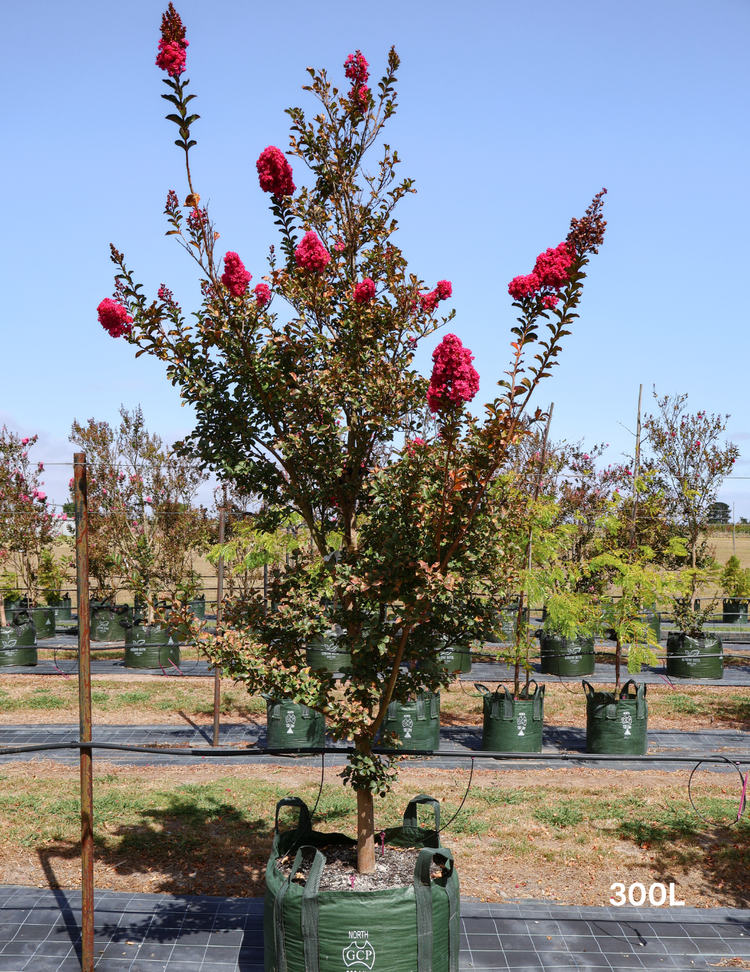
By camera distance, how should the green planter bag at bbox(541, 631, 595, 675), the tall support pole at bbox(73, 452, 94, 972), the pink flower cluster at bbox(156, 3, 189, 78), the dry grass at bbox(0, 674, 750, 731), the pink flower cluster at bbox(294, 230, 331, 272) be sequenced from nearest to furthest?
1. the pink flower cluster at bbox(156, 3, 189, 78)
2. the pink flower cluster at bbox(294, 230, 331, 272)
3. the tall support pole at bbox(73, 452, 94, 972)
4. the dry grass at bbox(0, 674, 750, 731)
5. the green planter bag at bbox(541, 631, 595, 675)

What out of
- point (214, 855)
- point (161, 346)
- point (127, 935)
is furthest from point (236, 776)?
point (161, 346)

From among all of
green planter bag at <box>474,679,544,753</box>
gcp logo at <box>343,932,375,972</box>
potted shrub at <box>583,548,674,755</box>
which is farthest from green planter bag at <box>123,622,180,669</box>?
gcp logo at <box>343,932,375,972</box>

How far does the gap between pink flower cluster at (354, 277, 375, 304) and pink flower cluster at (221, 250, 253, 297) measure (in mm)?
658

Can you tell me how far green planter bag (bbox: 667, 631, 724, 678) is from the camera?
1670 cm

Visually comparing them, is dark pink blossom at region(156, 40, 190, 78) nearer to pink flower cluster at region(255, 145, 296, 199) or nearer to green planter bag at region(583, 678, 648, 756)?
pink flower cluster at region(255, 145, 296, 199)

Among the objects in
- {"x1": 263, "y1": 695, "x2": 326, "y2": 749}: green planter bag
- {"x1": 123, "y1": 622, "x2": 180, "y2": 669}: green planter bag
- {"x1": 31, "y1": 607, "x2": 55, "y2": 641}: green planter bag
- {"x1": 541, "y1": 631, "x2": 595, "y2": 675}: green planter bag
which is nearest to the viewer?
{"x1": 263, "y1": 695, "x2": 326, "y2": 749}: green planter bag

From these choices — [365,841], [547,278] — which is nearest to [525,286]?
[547,278]

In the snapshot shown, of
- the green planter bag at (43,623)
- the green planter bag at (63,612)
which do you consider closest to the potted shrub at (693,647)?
the green planter bag at (43,623)

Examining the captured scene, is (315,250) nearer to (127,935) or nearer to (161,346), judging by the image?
(161,346)

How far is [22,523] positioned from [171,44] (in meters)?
17.6

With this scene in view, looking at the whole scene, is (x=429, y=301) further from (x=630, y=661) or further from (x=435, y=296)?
(x=630, y=661)

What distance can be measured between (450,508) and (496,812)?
5389 mm

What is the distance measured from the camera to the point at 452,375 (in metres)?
3.80

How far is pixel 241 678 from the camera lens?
4988 millimetres
